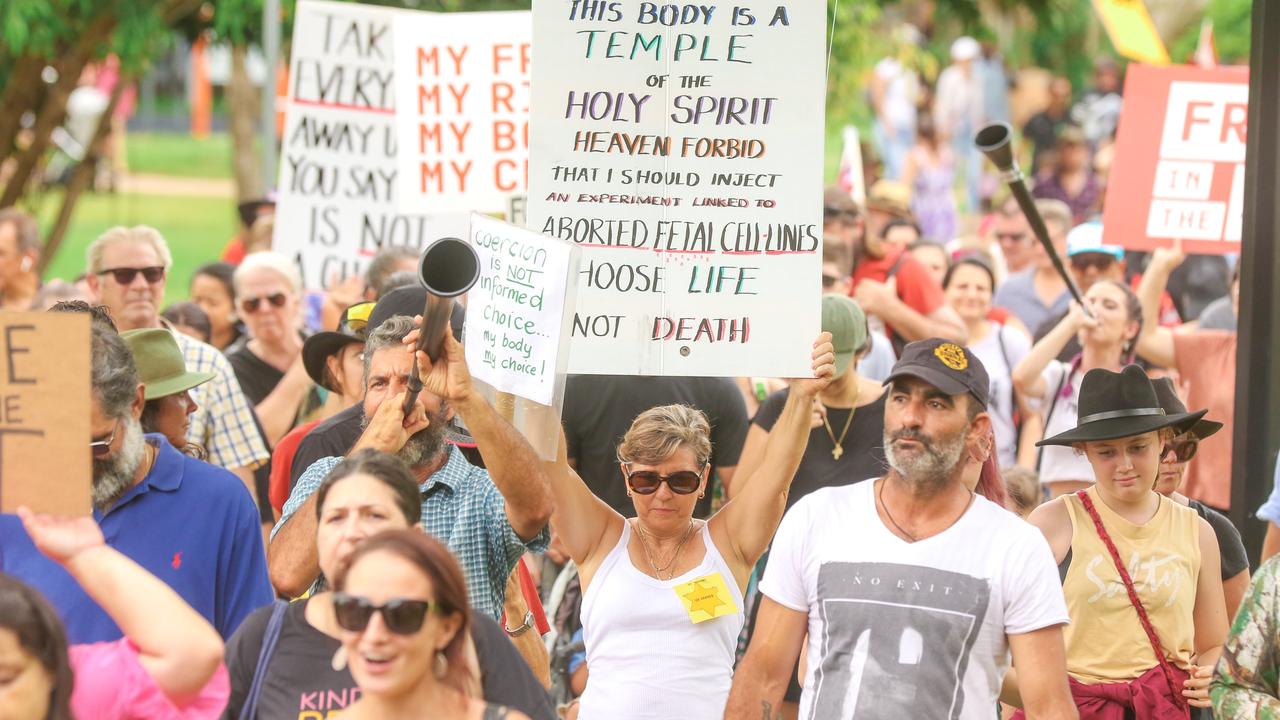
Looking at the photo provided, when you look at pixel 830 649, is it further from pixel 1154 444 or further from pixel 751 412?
pixel 751 412

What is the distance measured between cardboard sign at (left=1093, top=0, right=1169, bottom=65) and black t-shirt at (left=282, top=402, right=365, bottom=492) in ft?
29.4

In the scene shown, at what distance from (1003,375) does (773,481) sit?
13.2 feet

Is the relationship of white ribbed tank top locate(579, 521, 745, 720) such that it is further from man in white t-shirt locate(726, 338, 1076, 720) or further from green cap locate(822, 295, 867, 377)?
green cap locate(822, 295, 867, 377)

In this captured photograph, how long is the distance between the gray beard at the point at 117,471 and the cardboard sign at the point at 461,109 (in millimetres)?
5041

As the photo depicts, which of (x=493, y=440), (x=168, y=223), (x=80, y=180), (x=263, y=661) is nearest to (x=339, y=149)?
(x=493, y=440)

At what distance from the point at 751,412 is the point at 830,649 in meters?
3.98

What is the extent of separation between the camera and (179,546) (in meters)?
4.70

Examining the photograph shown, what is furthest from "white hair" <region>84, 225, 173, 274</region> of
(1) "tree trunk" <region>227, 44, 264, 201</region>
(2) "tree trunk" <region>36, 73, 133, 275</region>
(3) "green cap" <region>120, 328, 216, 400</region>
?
(1) "tree trunk" <region>227, 44, 264, 201</region>

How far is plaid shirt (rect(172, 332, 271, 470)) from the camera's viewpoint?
736 centimetres

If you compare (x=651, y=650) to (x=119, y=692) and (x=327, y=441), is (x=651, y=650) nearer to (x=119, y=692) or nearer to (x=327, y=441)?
(x=327, y=441)

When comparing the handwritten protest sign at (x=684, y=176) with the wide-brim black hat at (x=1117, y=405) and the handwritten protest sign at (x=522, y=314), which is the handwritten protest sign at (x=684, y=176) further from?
the wide-brim black hat at (x=1117, y=405)

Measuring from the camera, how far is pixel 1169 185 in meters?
9.31

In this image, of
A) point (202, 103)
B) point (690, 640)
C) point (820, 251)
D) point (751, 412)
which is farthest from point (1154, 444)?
point (202, 103)

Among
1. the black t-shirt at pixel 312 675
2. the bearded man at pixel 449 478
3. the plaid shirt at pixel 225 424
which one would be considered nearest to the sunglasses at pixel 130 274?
the plaid shirt at pixel 225 424
